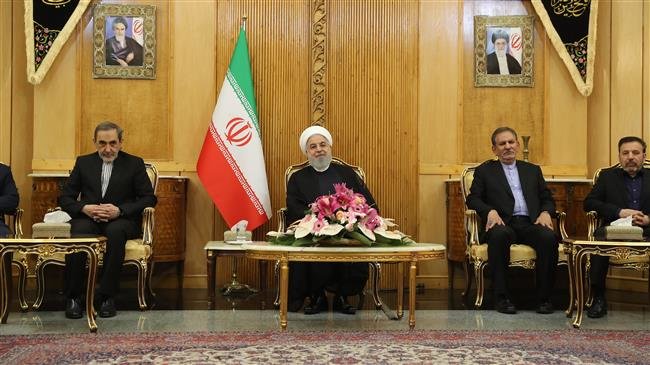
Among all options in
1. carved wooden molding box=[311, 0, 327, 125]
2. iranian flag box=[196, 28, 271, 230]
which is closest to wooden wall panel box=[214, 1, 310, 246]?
carved wooden molding box=[311, 0, 327, 125]

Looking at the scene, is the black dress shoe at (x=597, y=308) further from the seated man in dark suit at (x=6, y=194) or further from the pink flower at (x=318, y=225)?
the seated man in dark suit at (x=6, y=194)

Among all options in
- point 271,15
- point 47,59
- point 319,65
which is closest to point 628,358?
point 319,65

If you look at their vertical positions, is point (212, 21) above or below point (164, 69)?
above

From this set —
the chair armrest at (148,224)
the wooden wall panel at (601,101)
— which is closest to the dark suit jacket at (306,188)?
the chair armrest at (148,224)

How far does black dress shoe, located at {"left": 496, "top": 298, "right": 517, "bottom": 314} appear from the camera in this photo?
5.36 metres

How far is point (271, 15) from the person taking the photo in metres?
6.79

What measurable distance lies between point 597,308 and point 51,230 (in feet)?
11.8

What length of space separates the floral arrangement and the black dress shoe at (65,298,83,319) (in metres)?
1.53

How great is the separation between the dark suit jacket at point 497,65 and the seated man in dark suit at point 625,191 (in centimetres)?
140

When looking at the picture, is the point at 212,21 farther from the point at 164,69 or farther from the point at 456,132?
the point at 456,132

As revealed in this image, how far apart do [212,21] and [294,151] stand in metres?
1.35

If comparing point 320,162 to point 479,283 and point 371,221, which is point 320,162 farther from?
point 479,283

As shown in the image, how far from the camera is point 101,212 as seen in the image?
546cm

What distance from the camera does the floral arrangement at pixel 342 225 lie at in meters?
4.59
